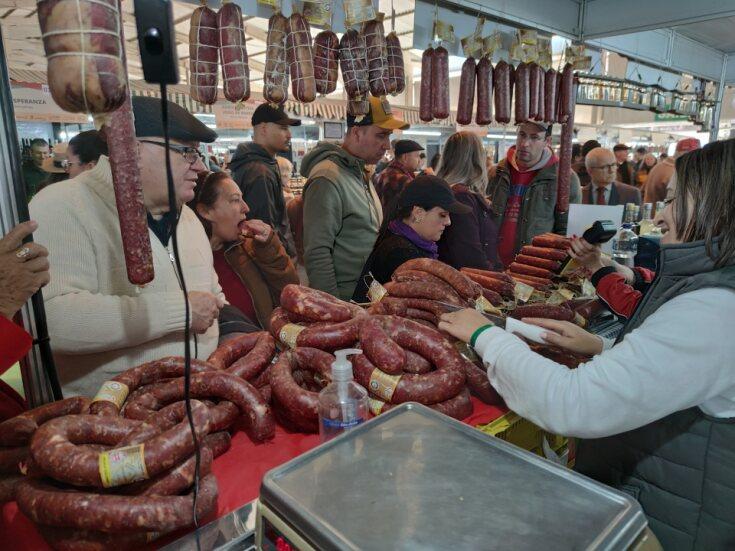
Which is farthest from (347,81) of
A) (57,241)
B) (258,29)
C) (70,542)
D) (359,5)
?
(258,29)

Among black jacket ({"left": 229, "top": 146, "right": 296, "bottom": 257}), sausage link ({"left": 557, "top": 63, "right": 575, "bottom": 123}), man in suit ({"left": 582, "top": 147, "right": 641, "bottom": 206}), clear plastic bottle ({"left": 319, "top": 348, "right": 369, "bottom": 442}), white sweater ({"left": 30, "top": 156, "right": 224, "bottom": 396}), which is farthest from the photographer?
man in suit ({"left": 582, "top": 147, "right": 641, "bottom": 206})

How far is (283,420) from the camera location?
77.4 inches

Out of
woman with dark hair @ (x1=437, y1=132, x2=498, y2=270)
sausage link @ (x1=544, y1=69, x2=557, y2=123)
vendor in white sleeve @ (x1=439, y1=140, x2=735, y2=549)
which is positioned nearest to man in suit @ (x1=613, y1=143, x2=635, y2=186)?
sausage link @ (x1=544, y1=69, x2=557, y2=123)

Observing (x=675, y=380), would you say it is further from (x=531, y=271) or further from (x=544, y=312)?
(x=531, y=271)

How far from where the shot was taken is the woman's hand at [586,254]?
3.33 meters

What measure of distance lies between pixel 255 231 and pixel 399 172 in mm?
2926

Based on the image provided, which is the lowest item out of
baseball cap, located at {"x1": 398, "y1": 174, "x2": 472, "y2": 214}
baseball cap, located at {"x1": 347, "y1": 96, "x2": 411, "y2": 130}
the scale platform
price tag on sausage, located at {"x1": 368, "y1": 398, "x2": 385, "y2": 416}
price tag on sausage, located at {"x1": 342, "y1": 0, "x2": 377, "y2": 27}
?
price tag on sausage, located at {"x1": 368, "y1": 398, "x2": 385, "y2": 416}

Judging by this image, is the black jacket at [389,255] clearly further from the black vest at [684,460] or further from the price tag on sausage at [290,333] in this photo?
the black vest at [684,460]

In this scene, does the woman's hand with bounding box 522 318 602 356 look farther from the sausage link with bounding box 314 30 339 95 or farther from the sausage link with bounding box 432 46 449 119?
the sausage link with bounding box 432 46 449 119

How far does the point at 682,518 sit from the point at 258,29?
43.3 feet

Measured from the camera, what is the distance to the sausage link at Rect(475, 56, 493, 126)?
13.8 feet

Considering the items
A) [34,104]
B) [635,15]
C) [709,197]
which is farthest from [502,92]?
[34,104]

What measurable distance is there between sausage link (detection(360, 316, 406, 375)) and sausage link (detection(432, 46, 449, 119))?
258 centimetres

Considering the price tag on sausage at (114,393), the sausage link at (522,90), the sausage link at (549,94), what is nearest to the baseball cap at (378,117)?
the sausage link at (522,90)
